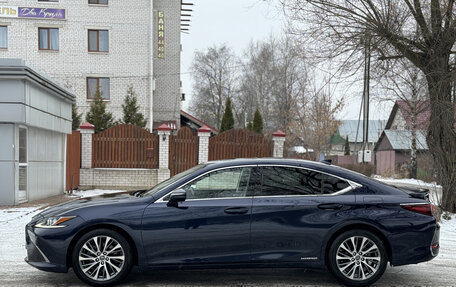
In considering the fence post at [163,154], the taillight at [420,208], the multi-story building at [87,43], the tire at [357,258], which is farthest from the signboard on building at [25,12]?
the taillight at [420,208]

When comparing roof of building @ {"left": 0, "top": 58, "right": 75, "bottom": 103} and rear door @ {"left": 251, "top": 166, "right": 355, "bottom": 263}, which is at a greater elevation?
roof of building @ {"left": 0, "top": 58, "right": 75, "bottom": 103}

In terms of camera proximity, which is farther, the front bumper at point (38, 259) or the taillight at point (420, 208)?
the taillight at point (420, 208)

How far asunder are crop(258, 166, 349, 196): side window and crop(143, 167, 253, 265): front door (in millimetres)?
392

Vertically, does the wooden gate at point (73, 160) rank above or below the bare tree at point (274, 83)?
below

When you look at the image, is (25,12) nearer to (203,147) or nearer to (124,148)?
(124,148)

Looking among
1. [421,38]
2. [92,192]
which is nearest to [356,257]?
[421,38]

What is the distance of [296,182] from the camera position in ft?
17.1

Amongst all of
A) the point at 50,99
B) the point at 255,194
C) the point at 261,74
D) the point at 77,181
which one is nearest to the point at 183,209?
the point at 255,194

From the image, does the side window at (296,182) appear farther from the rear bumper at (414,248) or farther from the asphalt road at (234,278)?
the asphalt road at (234,278)

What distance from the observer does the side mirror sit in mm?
4887

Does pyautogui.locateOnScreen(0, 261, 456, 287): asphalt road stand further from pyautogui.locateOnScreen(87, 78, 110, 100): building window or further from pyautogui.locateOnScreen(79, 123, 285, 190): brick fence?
pyautogui.locateOnScreen(87, 78, 110, 100): building window

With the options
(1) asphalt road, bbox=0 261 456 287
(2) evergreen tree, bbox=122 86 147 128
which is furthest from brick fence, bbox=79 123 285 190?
(1) asphalt road, bbox=0 261 456 287

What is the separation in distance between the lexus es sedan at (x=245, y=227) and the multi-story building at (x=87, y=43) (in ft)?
73.9

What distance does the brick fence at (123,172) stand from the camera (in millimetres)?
16172
